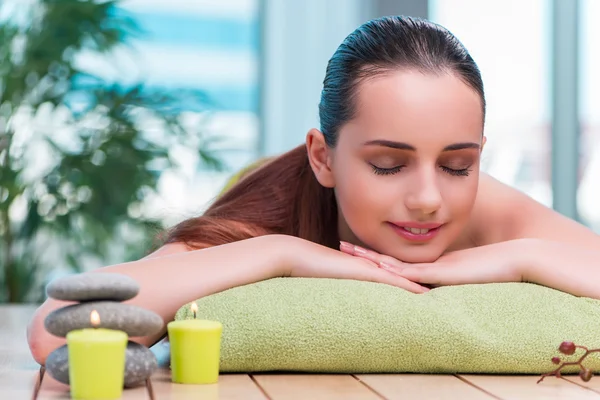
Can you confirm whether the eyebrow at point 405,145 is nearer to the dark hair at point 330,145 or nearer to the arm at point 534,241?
the dark hair at point 330,145

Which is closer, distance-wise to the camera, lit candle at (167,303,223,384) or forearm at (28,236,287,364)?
lit candle at (167,303,223,384)

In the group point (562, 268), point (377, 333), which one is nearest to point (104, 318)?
point (377, 333)

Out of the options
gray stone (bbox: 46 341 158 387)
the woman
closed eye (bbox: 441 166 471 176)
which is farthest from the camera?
closed eye (bbox: 441 166 471 176)

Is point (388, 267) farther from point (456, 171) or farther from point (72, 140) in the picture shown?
point (72, 140)

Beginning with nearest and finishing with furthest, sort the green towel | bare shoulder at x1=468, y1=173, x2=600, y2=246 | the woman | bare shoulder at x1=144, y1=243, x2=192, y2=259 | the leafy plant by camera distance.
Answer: the green towel
the woman
bare shoulder at x1=144, y1=243, x2=192, y2=259
bare shoulder at x1=468, y1=173, x2=600, y2=246
the leafy plant

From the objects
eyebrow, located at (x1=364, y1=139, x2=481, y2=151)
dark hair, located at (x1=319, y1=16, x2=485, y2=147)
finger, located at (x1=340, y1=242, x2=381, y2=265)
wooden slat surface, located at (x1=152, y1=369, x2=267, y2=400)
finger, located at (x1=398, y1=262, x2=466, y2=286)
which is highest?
dark hair, located at (x1=319, y1=16, x2=485, y2=147)

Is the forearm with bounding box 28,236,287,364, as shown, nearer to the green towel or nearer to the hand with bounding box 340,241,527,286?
the green towel

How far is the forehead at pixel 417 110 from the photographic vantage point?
1.61 m

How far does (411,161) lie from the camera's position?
5.36 ft

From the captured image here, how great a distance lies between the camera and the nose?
161cm

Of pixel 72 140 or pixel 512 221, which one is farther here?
pixel 72 140

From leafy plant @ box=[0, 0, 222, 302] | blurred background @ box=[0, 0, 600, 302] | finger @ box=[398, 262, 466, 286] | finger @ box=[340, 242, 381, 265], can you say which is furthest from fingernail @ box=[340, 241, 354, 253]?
leafy plant @ box=[0, 0, 222, 302]

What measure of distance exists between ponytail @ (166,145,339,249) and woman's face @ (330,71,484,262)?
31 centimetres

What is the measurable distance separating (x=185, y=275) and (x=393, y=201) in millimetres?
414
